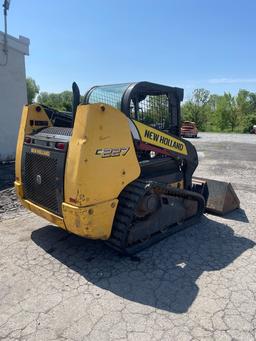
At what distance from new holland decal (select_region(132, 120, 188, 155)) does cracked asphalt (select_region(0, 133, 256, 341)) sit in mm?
1352

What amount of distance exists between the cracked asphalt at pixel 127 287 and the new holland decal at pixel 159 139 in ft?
4.43

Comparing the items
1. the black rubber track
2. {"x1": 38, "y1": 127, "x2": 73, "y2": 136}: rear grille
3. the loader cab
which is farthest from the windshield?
the black rubber track

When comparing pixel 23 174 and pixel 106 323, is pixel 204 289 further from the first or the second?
pixel 23 174

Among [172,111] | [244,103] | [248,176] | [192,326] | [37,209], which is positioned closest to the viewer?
[192,326]

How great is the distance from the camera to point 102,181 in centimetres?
373

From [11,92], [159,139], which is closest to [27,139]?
[159,139]

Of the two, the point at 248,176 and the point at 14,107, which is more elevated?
the point at 14,107

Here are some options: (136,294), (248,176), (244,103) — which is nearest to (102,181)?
(136,294)

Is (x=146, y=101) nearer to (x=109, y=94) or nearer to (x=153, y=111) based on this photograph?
(x=153, y=111)

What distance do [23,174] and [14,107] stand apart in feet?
24.6

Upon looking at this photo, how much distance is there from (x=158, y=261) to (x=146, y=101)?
2257mm

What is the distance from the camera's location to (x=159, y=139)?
182 inches

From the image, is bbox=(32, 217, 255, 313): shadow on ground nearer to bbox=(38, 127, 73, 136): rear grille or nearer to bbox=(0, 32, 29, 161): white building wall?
bbox=(38, 127, 73, 136): rear grille

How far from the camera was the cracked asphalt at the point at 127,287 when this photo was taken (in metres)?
2.86
